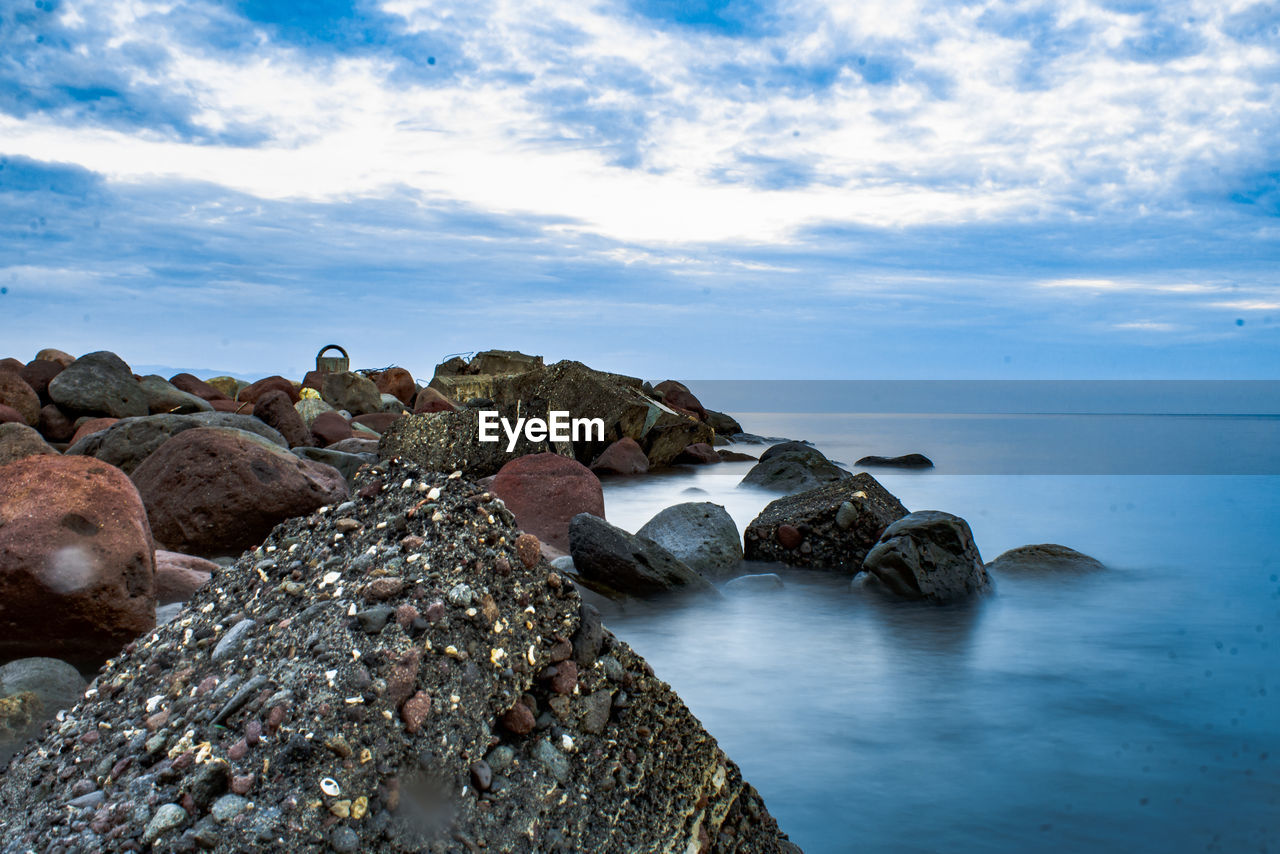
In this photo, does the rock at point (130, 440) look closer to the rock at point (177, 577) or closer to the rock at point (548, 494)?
the rock at point (548, 494)

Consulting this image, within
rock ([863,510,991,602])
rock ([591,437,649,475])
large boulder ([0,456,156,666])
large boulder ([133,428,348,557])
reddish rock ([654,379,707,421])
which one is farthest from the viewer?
reddish rock ([654,379,707,421])

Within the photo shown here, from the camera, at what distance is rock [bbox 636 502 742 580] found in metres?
6.83

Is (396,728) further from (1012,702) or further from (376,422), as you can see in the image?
(376,422)

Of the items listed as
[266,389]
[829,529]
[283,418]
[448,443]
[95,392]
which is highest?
[266,389]

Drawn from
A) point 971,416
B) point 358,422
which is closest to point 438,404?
point 358,422

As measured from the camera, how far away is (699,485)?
13164mm

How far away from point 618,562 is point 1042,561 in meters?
3.89

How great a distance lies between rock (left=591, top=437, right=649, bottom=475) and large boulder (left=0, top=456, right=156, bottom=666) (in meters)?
10.1

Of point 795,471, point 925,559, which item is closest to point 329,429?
point 795,471

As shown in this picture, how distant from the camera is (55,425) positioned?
1183 centimetres

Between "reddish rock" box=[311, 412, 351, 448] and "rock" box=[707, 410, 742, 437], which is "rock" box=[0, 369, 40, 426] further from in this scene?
"rock" box=[707, 410, 742, 437]

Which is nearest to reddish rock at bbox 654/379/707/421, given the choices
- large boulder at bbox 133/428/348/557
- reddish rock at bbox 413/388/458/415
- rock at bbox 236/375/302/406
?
reddish rock at bbox 413/388/458/415

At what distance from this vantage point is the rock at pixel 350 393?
724 inches

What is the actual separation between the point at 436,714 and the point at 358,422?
551 inches
